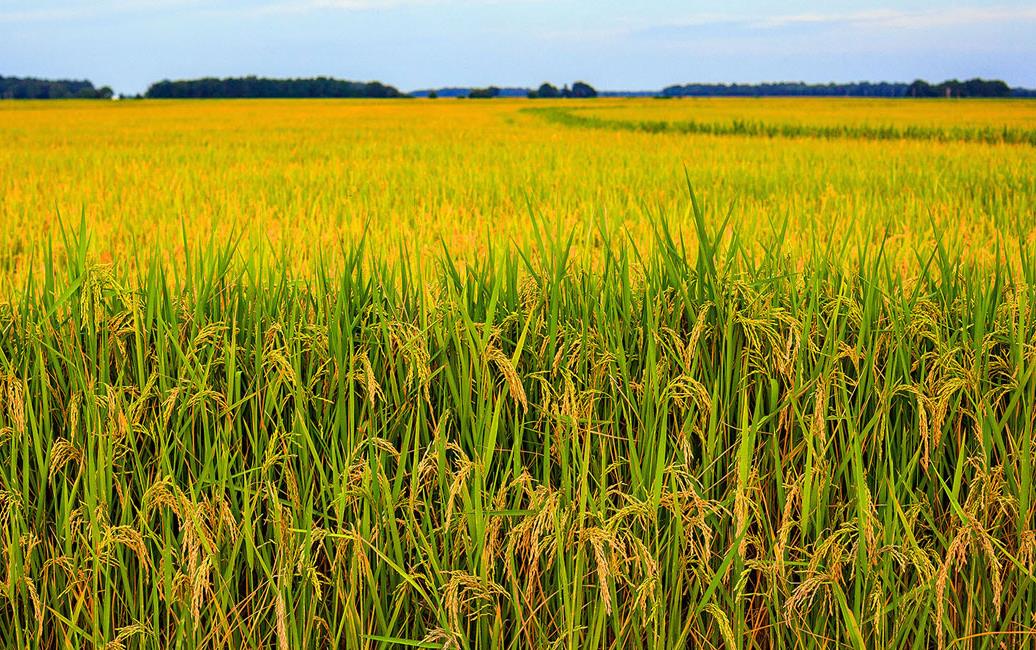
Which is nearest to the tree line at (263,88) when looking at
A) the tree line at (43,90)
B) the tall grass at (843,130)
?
the tree line at (43,90)

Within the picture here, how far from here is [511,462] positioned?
5.52 ft

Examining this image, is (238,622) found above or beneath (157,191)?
beneath

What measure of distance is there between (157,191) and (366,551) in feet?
11.0

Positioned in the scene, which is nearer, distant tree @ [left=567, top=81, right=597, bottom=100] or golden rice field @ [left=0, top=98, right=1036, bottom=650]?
golden rice field @ [left=0, top=98, right=1036, bottom=650]

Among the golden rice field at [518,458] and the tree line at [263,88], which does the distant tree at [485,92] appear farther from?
the golden rice field at [518,458]

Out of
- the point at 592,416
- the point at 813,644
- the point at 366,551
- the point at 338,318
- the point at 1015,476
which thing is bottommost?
the point at 813,644

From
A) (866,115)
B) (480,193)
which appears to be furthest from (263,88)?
(480,193)

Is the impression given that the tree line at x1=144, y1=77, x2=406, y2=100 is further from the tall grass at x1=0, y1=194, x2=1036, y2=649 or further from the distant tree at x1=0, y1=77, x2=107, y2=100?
the tall grass at x1=0, y1=194, x2=1036, y2=649

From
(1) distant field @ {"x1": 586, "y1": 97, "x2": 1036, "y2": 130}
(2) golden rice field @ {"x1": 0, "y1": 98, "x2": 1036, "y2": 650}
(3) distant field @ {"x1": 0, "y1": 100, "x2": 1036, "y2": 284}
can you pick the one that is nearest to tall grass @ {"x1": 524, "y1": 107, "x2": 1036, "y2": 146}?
(1) distant field @ {"x1": 586, "y1": 97, "x2": 1036, "y2": 130}

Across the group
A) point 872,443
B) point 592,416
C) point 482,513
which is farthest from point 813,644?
point 482,513

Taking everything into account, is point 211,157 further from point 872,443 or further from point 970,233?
point 872,443

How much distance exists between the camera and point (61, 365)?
1.81 m

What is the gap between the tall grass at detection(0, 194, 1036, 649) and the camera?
159 cm

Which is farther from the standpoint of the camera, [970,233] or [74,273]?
[970,233]
